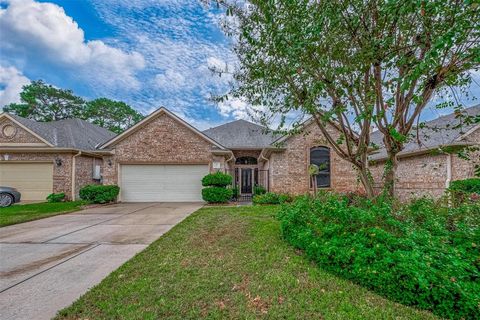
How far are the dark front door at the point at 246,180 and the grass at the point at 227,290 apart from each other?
1365 centimetres

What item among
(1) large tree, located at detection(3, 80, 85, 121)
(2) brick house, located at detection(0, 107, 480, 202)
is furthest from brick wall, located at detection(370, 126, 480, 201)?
(1) large tree, located at detection(3, 80, 85, 121)

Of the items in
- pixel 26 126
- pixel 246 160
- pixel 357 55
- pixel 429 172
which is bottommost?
pixel 429 172

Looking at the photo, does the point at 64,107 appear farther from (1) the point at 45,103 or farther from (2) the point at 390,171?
(2) the point at 390,171

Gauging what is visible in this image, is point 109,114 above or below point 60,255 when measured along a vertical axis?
above

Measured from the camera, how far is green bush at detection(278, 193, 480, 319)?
280cm

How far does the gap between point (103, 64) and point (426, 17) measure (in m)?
12.4

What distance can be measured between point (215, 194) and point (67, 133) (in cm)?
1134

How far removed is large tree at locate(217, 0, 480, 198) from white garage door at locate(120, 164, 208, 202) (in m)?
8.71

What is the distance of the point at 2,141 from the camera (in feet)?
47.9

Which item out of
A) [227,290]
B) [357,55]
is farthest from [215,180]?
[227,290]

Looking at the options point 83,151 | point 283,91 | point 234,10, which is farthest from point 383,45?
point 83,151

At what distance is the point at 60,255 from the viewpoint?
4.78m

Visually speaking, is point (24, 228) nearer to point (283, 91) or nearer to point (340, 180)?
point (283, 91)

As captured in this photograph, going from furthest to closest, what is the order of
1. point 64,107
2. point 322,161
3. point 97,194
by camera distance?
point 64,107 → point 322,161 → point 97,194
